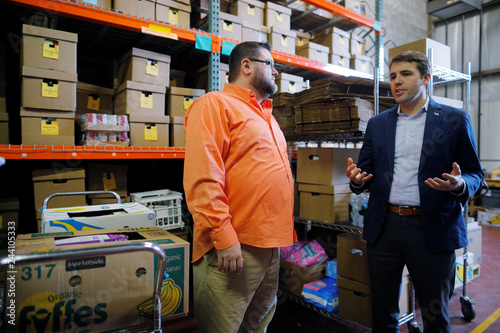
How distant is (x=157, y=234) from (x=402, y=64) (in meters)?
1.56

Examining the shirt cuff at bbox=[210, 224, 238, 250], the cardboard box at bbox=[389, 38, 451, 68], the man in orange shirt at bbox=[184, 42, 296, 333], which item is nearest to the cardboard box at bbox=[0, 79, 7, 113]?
the man in orange shirt at bbox=[184, 42, 296, 333]

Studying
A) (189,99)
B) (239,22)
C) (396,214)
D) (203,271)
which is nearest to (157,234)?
(203,271)

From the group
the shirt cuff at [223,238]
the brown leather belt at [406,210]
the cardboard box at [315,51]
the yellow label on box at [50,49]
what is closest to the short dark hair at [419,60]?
the brown leather belt at [406,210]

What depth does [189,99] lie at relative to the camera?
305cm

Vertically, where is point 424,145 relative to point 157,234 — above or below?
above

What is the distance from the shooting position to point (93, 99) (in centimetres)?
293

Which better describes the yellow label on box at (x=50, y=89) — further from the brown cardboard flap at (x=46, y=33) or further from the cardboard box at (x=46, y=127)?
the brown cardboard flap at (x=46, y=33)

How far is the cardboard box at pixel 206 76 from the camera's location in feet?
Result: 10.3

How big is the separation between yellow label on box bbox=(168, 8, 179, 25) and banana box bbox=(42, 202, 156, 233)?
1765 millimetres

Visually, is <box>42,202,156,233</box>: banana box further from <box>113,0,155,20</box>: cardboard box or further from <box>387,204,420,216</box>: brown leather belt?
<box>113,0,155,20</box>: cardboard box

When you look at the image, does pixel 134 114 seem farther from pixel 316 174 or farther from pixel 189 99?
pixel 316 174

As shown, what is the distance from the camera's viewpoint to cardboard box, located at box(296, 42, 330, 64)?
12.5ft

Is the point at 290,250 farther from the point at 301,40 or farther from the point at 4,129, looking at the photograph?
the point at 301,40

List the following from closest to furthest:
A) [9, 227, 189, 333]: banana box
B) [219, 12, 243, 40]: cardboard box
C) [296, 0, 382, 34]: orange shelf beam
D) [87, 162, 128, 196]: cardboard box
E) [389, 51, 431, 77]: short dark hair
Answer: [9, 227, 189, 333]: banana box, [389, 51, 431, 77]: short dark hair, [87, 162, 128, 196]: cardboard box, [219, 12, 243, 40]: cardboard box, [296, 0, 382, 34]: orange shelf beam
